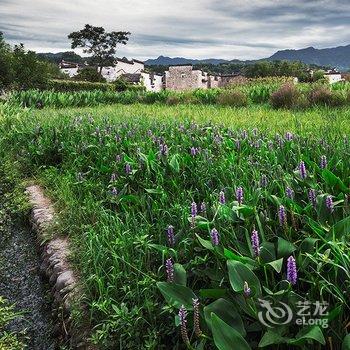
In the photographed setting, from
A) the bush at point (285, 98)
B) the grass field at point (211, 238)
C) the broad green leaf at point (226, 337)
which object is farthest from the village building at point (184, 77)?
the broad green leaf at point (226, 337)

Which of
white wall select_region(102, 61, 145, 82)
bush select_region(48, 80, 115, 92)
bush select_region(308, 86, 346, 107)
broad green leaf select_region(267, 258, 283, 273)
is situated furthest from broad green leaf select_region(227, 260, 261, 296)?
white wall select_region(102, 61, 145, 82)

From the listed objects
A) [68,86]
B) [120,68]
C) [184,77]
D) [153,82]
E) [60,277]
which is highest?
[120,68]

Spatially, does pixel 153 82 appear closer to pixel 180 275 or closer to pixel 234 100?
pixel 234 100

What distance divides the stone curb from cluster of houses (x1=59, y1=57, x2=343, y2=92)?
3890 centimetres

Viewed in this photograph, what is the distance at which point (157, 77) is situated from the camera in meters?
77.7

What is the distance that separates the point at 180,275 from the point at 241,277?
432 mm

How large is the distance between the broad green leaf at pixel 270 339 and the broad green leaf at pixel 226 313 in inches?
4.9

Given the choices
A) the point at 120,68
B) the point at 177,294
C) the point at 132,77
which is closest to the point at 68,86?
the point at 132,77

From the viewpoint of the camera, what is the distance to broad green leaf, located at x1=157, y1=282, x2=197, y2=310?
228 centimetres

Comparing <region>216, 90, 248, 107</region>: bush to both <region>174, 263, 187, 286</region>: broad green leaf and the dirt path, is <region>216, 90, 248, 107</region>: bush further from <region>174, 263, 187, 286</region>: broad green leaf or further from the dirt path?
<region>174, 263, 187, 286</region>: broad green leaf

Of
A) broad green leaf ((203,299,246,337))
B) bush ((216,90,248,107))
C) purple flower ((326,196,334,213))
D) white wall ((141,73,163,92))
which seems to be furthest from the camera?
white wall ((141,73,163,92))

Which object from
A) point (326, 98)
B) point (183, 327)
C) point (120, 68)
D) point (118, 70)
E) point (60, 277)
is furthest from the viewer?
point (120, 68)

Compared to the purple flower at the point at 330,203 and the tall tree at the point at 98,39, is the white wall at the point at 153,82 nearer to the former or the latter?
the tall tree at the point at 98,39

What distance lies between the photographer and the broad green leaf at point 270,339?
1.94 meters
